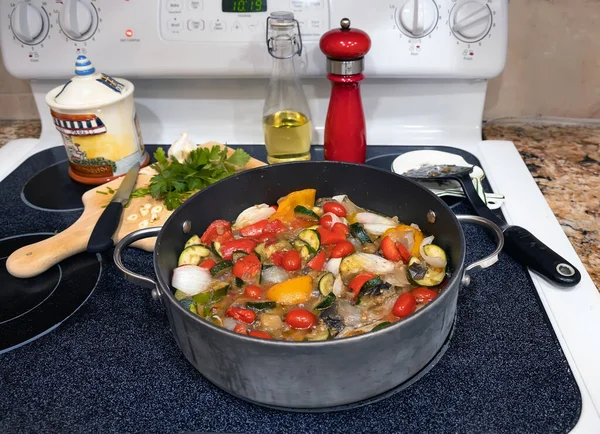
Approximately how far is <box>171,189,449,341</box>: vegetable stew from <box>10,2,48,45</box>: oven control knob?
0.68 meters

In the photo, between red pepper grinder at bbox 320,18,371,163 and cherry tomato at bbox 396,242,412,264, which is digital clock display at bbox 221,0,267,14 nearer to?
red pepper grinder at bbox 320,18,371,163

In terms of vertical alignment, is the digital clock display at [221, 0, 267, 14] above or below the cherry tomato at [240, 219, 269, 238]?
above

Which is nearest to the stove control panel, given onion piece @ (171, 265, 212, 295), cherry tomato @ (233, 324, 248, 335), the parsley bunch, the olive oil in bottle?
the olive oil in bottle

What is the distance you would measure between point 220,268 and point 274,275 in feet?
0.31

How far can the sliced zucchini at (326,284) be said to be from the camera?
0.83m

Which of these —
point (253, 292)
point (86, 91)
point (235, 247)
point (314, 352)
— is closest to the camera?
point (314, 352)

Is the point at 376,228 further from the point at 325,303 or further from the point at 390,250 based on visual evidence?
the point at 325,303

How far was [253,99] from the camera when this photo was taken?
1326 mm

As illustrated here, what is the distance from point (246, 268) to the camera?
2.87 feet

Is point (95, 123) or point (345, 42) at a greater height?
point (345, 42)

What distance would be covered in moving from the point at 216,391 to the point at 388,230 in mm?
412

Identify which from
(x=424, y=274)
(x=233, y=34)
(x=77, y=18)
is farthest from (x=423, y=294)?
(x=77, y=18)

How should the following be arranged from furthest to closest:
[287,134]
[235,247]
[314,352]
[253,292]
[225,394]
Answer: [287,134] → [235,247] → [253,292] → [225,394] → [314,352]

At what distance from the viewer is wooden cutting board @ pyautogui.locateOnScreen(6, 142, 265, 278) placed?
941mm
